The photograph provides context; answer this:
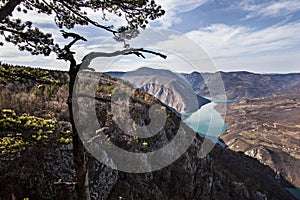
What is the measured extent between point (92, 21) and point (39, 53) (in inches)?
85.4

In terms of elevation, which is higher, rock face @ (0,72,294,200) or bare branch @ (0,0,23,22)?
bare branch @ (0,0,23,22)

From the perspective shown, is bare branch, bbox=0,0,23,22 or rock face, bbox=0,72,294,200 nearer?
bare branch, bbox=0,0,23,22

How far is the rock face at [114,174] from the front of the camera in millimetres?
13992

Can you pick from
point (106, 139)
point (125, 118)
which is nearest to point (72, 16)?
point (106, 139)

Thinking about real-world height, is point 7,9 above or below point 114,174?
above

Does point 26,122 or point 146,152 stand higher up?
point 26,122

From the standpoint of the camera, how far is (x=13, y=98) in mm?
21438

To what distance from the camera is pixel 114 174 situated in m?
20.4

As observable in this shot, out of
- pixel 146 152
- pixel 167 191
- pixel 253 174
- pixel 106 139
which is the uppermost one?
pixel 106 139

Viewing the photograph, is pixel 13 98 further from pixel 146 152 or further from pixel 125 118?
pixel 146 152

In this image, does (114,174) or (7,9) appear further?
(114,174)

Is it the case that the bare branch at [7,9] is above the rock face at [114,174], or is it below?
above

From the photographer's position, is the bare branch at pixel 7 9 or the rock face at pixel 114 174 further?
the rock face at pixel 114 174

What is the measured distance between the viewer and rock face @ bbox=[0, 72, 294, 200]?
13992 mm
